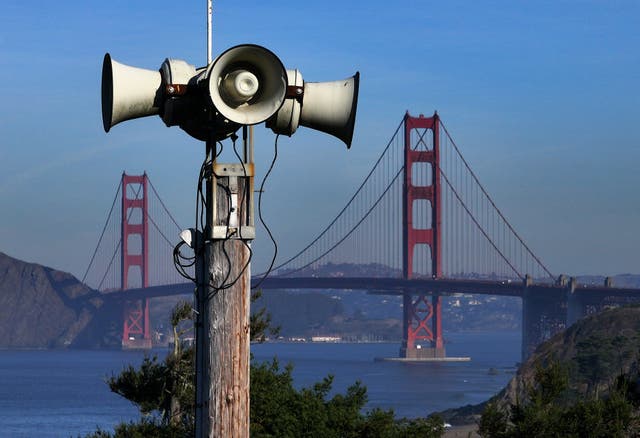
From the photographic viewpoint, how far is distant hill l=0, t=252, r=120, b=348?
16050 centimetres

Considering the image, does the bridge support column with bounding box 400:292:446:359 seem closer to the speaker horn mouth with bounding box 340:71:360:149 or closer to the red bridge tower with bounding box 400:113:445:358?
the red bridge tower with bounding box 400:113:445:358

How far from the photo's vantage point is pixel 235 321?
4289 mm

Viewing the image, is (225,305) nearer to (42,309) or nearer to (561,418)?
(561,418)

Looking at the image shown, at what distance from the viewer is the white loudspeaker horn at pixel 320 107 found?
178 inches

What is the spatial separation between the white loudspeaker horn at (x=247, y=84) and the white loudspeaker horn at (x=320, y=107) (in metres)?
0.13

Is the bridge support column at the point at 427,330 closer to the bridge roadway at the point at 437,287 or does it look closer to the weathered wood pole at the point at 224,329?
the bridge roadway at the point at 437,287

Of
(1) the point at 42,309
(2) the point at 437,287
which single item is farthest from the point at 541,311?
(1) the point at 42,309

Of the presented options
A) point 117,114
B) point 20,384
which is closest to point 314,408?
point 117,114

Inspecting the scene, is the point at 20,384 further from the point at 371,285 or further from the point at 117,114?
the point at 117,114

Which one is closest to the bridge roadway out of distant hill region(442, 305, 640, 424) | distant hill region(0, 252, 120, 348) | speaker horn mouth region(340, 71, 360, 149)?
distant hill region(442, 305, 640, 424)

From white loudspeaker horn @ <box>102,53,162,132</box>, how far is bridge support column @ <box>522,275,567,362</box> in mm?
81876

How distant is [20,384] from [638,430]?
272ft

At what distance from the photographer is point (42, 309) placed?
6663 inches

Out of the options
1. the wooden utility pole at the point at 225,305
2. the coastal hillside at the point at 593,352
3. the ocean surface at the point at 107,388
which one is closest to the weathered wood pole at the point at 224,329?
the wooden utility pole at the point at 225,305
